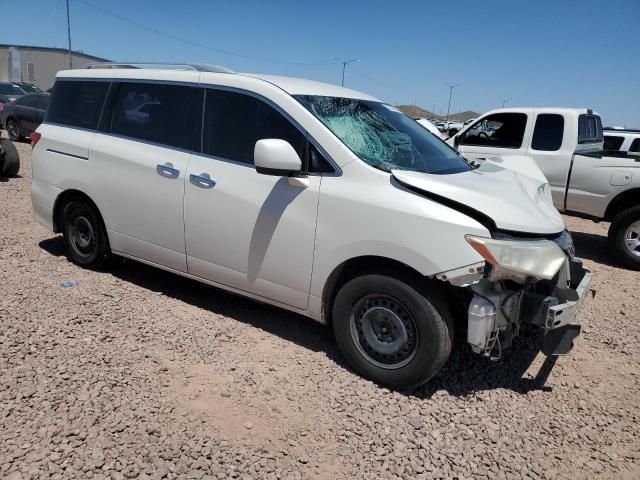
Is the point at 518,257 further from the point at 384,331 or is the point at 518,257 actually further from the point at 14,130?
the point at 14,130

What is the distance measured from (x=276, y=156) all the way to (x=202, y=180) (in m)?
0.84

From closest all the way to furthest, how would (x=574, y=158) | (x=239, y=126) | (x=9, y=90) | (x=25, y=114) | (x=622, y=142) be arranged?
(x=239, y=126) → (x=574, y=158) → (x=622, y=142) → (x=25, y=114) → (x=9, y=90)

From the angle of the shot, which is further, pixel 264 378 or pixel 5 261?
pixel 5 261

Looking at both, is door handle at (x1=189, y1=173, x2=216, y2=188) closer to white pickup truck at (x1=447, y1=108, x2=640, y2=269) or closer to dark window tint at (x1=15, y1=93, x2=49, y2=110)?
white pickup truck at (x1=447, y1=108, x2=640, y2=269)

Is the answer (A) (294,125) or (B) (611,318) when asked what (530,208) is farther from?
(B) (611,318)

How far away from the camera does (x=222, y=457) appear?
2.58 metres

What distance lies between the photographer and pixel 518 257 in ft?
9.36

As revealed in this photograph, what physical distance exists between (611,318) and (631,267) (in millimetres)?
2253

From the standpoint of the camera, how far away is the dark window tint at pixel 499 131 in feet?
25.9

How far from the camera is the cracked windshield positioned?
343 cm

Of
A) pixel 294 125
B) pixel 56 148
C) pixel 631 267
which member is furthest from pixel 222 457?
pixel 631 267

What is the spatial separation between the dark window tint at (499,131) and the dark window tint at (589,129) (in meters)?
0.78

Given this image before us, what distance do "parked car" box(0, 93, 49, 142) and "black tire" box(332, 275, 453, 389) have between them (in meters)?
Answer: 13.7

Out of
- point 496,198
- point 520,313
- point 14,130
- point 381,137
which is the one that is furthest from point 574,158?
point 14,130
